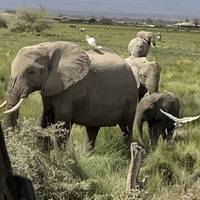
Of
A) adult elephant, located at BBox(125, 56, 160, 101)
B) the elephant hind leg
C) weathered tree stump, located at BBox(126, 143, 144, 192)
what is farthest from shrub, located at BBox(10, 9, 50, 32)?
weathered tree stump, located at BBox(126, 143, 144, 192)

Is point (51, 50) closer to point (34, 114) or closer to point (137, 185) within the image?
point (34, 114)

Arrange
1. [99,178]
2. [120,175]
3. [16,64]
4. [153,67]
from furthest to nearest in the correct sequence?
[153,67], [16,64], [120,175], [99,178]

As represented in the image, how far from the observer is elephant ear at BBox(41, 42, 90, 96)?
732 centimetres

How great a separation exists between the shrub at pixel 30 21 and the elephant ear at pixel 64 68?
54456 millimetres

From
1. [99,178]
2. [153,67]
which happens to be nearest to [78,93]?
[99,178]

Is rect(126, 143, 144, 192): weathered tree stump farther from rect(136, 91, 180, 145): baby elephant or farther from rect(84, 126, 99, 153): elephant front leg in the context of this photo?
rect(136, 91, 180, 145): baby elephant

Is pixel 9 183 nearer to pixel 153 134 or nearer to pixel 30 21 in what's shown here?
pixel 153 134

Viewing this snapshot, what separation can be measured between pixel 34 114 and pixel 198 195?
443 cm

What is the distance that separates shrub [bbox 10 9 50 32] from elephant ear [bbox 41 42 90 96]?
5446cm

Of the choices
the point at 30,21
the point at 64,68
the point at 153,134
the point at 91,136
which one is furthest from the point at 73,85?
the point at 30,21

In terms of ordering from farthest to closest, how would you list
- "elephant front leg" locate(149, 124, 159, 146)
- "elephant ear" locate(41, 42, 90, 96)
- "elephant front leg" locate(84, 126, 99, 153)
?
"elephant front leg" locate(149, 124, 159, 146)
"elephant front leg" locate(84, 126, 99, 153)
"elephant ear" locate(41, 42, 90, 96)

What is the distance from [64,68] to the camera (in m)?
7.55

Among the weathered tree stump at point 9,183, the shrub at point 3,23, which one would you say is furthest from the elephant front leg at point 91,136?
the shrub at point 3,23

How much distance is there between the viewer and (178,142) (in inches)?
337
